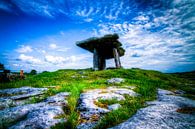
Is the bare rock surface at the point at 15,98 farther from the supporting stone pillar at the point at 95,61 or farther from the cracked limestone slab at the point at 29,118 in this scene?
the supporting stone pillar at the point at 95,61

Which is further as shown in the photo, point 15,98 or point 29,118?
point 15,98

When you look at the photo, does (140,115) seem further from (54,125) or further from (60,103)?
(60,103)

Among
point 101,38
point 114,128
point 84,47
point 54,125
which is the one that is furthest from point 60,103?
point 84,47

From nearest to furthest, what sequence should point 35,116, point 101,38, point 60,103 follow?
point 35,116 < point 60,103 < point 101,38

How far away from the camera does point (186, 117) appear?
471cm

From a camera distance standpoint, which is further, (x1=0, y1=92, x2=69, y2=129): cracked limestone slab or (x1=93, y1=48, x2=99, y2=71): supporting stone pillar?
(x1=93, y1=48, x2=99, y2=71): supporting stone pillar

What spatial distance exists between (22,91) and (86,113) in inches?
256

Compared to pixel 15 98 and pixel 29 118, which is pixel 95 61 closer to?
pixel 15 98

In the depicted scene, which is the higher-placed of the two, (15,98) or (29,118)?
(15,98)

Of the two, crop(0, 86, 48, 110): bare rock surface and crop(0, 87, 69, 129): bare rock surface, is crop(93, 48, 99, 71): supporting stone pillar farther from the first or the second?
crop(0, 87, 69, 129): bare rock surface

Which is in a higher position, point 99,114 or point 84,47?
point 84,47

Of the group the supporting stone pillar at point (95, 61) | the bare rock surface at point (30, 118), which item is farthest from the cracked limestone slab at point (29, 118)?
the supporting stone pillar at point (95, 61)

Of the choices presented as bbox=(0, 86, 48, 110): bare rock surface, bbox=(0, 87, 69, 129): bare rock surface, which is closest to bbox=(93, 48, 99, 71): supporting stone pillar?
bbox=(0, 86, 48, 110): bare rock surface

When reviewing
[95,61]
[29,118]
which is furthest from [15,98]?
[95,61]
